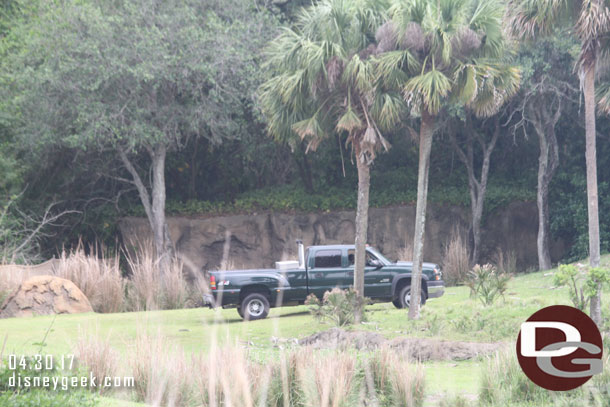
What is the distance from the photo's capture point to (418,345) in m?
12.9

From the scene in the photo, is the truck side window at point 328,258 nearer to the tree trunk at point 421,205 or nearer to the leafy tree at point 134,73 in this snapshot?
the tree trunk at point 421,205

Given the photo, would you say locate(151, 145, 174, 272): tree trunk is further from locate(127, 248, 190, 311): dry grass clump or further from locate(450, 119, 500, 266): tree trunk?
locate(450, 119, 500, 266): tree trunk

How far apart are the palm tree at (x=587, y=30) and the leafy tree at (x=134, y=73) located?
1086cm

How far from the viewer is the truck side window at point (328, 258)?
746 inches

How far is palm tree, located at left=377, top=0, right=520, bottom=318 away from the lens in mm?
16453

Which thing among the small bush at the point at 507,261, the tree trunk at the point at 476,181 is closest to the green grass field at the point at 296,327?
the small bush at the point at 507,261

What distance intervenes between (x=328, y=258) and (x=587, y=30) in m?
7.96

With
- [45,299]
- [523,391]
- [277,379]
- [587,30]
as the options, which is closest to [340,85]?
[587,30]

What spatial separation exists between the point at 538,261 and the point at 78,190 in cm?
1806

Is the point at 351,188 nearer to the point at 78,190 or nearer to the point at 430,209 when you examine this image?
the point at 430,209

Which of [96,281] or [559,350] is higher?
[96,281]

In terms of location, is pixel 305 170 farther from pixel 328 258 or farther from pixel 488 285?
pixel 488 285

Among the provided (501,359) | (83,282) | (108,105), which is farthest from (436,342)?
(108,105)

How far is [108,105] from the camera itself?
2331cm
